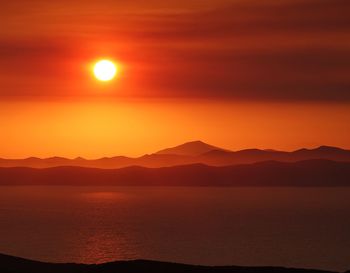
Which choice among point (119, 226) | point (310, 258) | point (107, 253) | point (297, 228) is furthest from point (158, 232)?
point (310, 258)

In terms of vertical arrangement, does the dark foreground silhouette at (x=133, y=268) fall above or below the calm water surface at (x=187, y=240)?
below

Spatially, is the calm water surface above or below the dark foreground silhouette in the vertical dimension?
above

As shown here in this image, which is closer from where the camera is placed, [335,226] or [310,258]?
[310,258]

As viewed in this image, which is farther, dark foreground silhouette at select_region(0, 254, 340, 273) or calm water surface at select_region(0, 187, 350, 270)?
calm water surface at select_region(0, 187, 350, 270)

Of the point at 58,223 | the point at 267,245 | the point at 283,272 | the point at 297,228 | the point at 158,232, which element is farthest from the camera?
the point at 58,223

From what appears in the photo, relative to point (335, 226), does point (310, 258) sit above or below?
below

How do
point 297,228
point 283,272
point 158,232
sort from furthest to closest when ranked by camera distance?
point 297,228
point 158,232
point 283,272

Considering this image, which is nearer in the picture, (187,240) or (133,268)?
(133,268)

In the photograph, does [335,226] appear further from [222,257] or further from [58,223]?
[222,257]

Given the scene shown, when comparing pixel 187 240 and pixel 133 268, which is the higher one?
pixel 187 240

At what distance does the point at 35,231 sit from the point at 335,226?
156 feet

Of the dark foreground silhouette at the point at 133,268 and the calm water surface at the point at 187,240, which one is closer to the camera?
the dark foreground silhouette at the point at 133,268

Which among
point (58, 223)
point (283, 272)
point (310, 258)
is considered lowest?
point (283, 272)

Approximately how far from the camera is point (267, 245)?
91.6 meters
